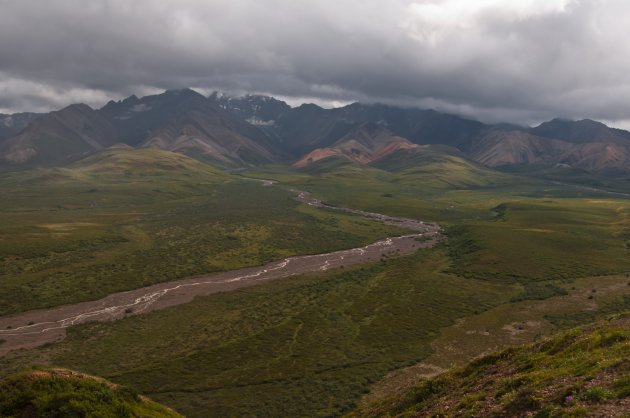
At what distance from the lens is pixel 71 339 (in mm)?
68375

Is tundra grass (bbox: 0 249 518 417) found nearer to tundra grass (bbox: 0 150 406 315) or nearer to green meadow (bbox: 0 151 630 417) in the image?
green meadow (bbox: 0 151 630 417)

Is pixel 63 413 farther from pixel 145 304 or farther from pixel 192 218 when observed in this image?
pixel 192 218

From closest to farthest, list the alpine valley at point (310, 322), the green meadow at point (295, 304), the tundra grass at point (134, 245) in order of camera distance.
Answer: the alpine valley at point (310, 322), the green meadow at point (295, 304), the tundra grass at point (134, 245)

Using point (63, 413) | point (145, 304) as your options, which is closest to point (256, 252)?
point (145, 304)

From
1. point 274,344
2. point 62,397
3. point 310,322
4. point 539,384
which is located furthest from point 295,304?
point 539,384

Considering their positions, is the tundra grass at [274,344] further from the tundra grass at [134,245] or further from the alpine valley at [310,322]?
the tundra grass at [134,245]

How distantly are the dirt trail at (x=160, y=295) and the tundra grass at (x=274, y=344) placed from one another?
4451 mm

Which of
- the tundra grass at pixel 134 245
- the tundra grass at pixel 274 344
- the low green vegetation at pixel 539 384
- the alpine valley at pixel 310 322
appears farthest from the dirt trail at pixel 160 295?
the low green vegetation at pixel 539 384

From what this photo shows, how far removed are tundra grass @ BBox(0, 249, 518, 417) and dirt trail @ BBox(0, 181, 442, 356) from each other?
14.6ft

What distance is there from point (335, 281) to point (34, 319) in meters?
59.9

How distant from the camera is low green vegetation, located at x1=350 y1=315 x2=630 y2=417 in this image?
21.4 metres

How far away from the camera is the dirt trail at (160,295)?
70.9 m

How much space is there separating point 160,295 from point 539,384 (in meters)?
80.6

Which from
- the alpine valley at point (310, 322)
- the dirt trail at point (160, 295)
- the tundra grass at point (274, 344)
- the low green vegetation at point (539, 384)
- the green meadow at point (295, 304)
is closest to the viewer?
the low green vegetation at point (539, 384)
